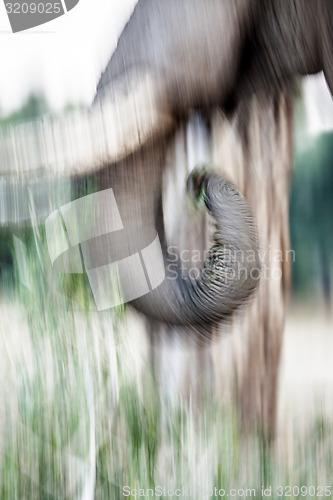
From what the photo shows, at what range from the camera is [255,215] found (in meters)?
1.09

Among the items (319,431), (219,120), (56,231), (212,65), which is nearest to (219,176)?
(219,120)

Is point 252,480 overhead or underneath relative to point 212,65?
underneath

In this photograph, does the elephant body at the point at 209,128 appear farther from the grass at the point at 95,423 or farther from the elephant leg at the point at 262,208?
the grass at the point at 95,423

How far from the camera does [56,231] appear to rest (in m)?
1.08

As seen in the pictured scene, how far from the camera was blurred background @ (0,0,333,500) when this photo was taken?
3.51 ft

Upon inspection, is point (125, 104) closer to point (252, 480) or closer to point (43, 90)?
point (43, 90)

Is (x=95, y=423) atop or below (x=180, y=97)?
below

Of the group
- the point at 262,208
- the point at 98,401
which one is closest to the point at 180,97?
the point at 262,208

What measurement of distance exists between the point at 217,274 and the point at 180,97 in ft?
1.22

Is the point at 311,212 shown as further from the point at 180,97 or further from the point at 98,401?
the point at 98,401

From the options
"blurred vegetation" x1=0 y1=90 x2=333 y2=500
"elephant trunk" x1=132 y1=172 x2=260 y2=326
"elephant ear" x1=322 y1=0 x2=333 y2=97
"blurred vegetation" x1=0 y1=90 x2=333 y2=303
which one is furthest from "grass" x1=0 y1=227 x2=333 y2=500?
"elephant ear" x1=322 y1=0 x2=333 y2=97

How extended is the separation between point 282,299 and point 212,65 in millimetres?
506

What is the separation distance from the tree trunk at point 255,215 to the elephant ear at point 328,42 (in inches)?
3.8

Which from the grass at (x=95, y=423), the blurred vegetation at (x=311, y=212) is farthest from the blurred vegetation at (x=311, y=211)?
the grass at (x=95, y=423)
